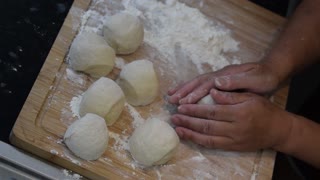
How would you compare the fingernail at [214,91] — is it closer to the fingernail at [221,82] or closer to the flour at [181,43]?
the fingernail at [221,82]

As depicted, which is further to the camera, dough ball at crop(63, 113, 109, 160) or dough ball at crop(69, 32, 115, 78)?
dough ball at crop(69, 32, 115, 78)

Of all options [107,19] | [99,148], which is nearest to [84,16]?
[107,19]

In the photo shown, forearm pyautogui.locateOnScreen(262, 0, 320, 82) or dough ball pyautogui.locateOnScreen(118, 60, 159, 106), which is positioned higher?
forearm pyautogui.locateOnScreen(262, 0, 320, 82)

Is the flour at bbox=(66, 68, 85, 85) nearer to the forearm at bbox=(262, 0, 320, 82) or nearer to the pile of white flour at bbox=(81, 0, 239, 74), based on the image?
the pile of white flour at bbox=(81, 0, 239, 74)

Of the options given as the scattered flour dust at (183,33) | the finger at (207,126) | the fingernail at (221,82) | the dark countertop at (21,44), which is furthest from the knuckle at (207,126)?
the dark countertop at (21,44)

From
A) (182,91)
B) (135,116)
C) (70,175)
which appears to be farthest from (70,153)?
(182,91)

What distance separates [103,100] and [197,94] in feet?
0.78

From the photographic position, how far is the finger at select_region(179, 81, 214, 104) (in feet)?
4.11

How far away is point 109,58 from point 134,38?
0.09 m

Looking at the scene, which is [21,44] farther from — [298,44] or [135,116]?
[298,44]

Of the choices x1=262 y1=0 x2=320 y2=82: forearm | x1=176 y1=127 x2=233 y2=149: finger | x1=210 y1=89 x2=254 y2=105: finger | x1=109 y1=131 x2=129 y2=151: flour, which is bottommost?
x1=109 y1=131 x2=129 y2=151: flour

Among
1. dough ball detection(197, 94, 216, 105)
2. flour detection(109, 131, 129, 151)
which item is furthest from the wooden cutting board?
dough ball detection(197, 94, 216, 105)

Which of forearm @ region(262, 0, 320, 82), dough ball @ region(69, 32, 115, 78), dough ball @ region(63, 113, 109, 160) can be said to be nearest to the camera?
dough ball @ region(63, 113, 109, 160)

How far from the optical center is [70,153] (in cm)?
117
